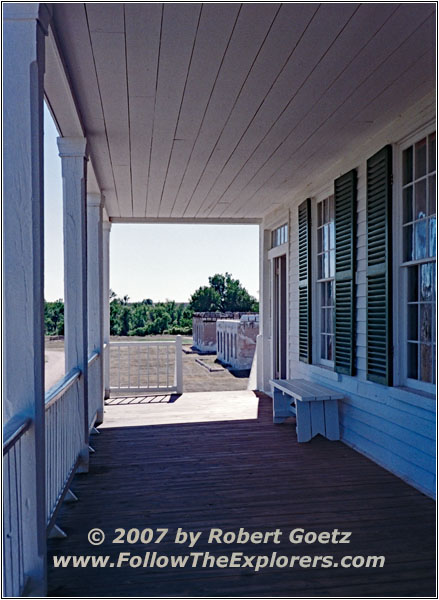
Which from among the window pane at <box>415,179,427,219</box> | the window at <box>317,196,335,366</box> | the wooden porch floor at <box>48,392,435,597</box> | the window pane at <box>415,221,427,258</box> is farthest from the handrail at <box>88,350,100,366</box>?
the window pane at <box>415,179,427,219</box>

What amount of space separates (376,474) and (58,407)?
8.06 ft

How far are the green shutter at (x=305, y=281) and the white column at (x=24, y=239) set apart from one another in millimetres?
4143

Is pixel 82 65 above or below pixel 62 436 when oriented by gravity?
above

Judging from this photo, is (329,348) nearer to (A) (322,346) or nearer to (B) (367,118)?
(A) (322,346)

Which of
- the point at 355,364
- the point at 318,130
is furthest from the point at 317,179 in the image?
the point at 355,364

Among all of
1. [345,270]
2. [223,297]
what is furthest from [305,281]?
[223,297]

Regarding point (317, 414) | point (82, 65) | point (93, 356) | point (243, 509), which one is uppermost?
point (82, 65)

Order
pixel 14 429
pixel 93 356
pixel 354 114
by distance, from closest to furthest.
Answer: pixel 14 429
pixel 354 114
pixel 93 356

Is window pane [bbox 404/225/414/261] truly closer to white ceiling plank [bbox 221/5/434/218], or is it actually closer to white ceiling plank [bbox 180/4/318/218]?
white ceiling plank [bbox 221/5/434/218]

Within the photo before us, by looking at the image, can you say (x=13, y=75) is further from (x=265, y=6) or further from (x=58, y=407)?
(x=58, y=407)

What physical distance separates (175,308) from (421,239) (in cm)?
2851

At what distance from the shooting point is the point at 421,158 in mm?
3736

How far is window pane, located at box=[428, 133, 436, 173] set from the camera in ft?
11.6

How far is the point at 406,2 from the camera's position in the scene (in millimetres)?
2395
